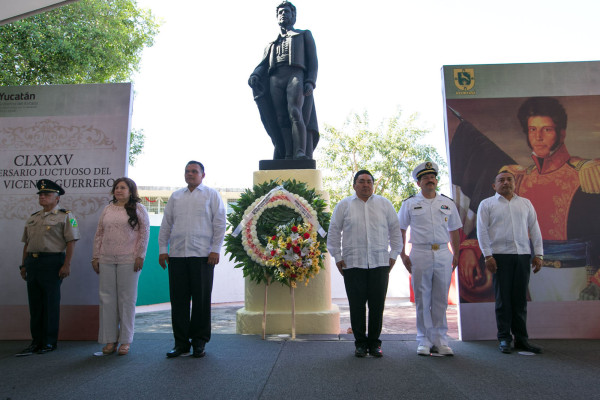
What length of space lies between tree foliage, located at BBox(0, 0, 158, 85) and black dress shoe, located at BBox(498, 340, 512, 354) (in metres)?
9.87

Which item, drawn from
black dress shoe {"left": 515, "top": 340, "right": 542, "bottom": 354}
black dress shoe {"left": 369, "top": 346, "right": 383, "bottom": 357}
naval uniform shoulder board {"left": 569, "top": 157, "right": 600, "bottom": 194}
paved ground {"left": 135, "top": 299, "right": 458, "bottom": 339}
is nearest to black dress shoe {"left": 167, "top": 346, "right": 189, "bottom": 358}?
black dress shoe {"left": 369, "top": 346, "right": 383, "bottom": 357}

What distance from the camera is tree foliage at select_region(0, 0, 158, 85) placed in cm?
934

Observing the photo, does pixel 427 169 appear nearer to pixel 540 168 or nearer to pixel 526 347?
pixel 540 168

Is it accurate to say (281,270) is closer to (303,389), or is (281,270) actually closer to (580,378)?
(303,389)

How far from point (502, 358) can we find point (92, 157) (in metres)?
4.40

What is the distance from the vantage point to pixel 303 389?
2.72 metres

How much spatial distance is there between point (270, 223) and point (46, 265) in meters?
2.13

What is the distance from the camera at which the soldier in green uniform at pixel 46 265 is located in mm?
4105

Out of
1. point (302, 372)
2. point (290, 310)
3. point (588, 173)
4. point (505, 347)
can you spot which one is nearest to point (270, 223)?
point (290, 310)

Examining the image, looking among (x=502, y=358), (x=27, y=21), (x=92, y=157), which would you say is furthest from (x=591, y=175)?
(x=27, y=21)

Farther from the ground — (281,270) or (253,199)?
(253,199)

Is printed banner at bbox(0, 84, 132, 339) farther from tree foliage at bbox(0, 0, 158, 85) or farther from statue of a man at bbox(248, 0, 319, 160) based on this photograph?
tree foliage at bbox(0, 0, 158, 85)

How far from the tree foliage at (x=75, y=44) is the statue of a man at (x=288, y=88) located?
20.6 ft

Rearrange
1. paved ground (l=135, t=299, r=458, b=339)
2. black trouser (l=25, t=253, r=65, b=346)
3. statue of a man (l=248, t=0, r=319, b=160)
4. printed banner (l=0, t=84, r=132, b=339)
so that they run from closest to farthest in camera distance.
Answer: black trouser (l=25, t=253, r=65, b=346) < printed banner (l=0, t=84, r=132, b=339) < statue of a man (l=248, t=0, r=319, b=160) < paved ground (l=135, t=299, r=458, b=339)
